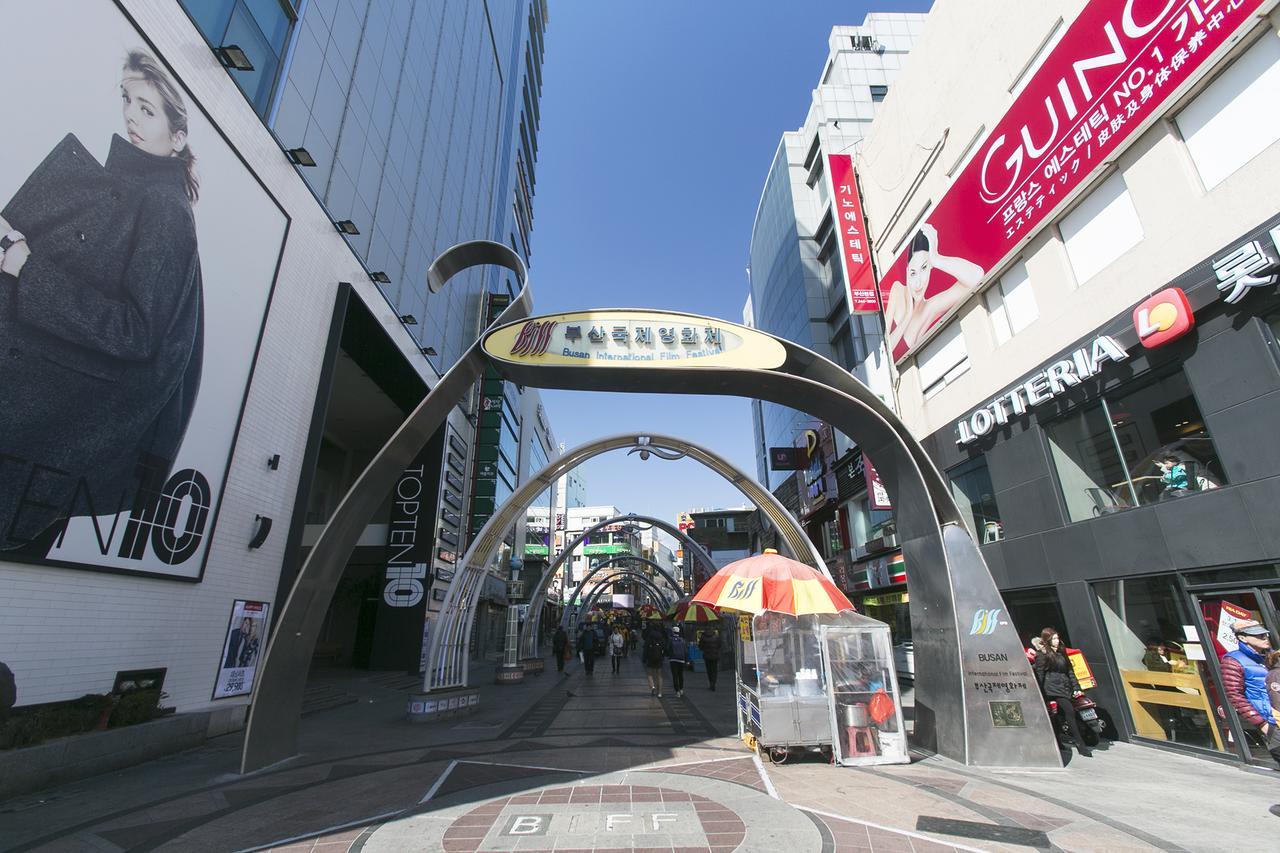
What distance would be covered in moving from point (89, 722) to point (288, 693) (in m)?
2.66

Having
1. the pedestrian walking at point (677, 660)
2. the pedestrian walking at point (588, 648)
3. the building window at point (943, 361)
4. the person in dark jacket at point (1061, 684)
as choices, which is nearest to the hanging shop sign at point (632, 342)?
the person in dark jacket at point (1061, 684)

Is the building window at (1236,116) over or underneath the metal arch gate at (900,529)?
over

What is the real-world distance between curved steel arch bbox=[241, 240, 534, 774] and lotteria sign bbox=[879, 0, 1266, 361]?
455 inches

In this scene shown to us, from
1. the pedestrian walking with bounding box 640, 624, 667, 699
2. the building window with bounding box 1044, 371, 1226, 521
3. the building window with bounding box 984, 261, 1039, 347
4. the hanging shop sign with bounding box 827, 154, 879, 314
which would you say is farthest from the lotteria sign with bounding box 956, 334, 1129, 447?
the pedestrian walking with bounding box 640, 624, 667, 699

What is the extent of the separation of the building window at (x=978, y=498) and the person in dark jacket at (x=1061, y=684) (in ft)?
14.4

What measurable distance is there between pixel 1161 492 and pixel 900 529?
4.19 metres

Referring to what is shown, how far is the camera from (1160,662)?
30.1 feet

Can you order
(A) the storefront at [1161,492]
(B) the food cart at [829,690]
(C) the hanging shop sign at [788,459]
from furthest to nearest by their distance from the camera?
(C) the hanging shop sign at [788,459], (B) the food cart at [829,690], (A) the storefront at [1161,492]

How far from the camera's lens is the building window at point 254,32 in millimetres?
10789

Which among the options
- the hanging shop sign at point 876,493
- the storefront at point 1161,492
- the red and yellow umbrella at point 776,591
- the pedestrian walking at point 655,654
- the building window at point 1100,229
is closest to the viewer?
the storefront at point 1161,492

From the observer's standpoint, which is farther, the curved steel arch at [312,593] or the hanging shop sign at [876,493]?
the hanging shop sign at [876,493]

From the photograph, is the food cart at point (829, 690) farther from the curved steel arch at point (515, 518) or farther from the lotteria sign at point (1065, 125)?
the lotteria sign at point (1065, 125)

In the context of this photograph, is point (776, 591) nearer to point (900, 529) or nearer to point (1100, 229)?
point (900, 529)

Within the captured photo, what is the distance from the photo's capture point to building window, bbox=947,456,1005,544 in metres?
13.6
